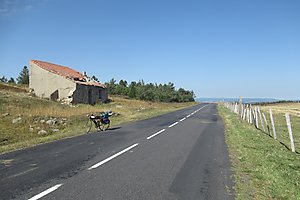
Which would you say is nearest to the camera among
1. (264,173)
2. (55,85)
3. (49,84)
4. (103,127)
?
(264,173)

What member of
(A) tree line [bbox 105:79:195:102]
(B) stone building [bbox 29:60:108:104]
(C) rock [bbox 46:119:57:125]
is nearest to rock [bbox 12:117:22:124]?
(C) rock [bbox 46:119:57:125]

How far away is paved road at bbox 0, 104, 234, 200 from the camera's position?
5965mm

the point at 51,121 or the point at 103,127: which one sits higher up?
the point at 51,121

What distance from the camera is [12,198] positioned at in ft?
18.1

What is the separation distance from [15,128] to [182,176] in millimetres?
13555

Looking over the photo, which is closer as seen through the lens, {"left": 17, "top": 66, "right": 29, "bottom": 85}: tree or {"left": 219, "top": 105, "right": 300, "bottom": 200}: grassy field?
{"left": 219, "top": 105, "right": 300, "bottom": 200}: grassy field

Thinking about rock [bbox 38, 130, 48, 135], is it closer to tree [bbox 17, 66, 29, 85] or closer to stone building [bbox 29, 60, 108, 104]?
stone building [bbox 29, 60, 108, 104]

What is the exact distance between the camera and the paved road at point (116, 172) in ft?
19.6

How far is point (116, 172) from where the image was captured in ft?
25.2

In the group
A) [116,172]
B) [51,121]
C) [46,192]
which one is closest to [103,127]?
[51,121]

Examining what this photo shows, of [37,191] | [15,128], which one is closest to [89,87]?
[15,128]

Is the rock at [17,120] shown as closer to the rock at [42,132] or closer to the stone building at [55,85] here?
the rock at [42,132]

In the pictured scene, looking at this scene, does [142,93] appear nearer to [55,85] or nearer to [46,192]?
[55,85]

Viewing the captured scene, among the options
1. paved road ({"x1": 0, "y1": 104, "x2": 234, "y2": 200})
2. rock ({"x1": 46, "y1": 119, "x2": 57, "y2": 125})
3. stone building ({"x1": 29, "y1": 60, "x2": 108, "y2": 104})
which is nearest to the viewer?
paved road ({"x1": 0, "y1": 104, "x2": 234, "y2": 200})
